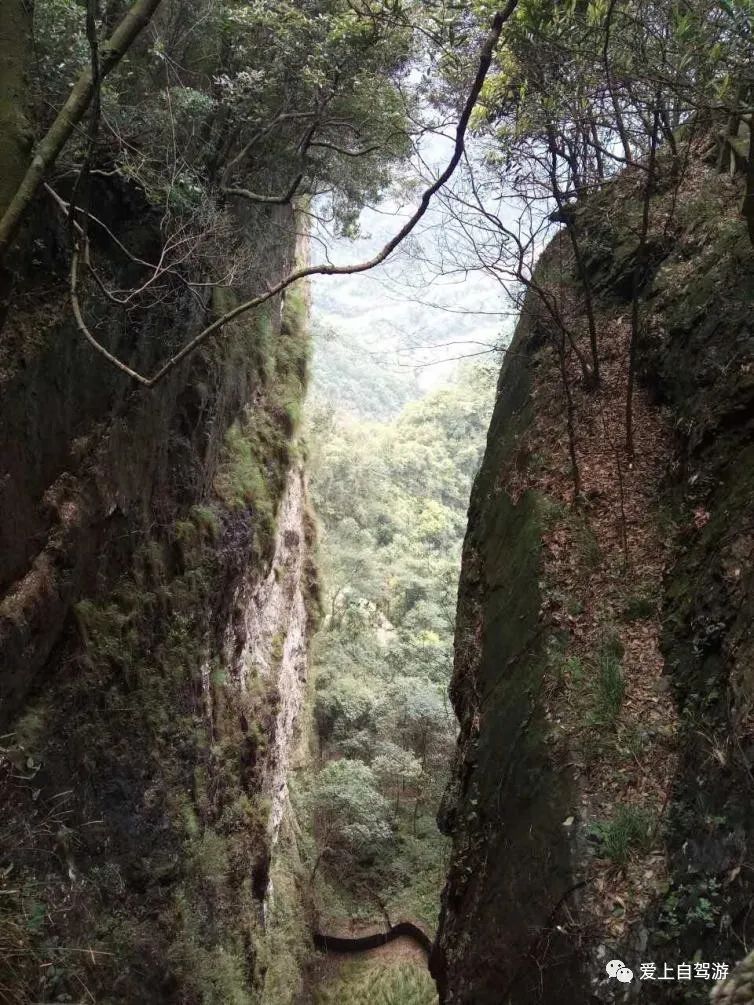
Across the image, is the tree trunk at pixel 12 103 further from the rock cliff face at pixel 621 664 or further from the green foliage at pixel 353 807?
the green foliage at pixel 353 807

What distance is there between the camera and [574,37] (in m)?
6.31

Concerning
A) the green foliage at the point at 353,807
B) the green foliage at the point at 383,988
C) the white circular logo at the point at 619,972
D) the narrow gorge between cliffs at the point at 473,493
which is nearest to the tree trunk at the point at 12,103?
the narrow gorge between cliffs at the point at 473,493

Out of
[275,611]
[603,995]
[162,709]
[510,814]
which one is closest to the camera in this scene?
[603,995]

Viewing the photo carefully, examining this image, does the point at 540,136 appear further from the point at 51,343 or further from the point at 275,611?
the point at 275,611

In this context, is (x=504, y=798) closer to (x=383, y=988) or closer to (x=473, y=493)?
(x=473, y=493)

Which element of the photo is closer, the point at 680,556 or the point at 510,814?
the point at 510,814

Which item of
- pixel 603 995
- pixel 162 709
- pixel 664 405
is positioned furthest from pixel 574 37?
pixel 162 709

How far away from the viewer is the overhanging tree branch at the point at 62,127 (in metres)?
3.29

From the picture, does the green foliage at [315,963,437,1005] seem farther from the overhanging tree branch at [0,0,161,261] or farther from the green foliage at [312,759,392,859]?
the overhanging tree branch at [0,0,161,261]

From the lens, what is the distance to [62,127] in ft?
11.1

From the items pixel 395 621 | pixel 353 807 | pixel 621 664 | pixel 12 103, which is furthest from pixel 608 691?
pixel 395 621

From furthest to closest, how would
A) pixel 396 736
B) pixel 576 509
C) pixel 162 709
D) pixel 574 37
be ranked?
1. pixel 396 736
2. pixel 162 709
3. pixel 576 509
4. pixel 574 37

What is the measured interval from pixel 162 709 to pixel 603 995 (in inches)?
245

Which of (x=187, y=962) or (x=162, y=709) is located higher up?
(x=162, y=709)
